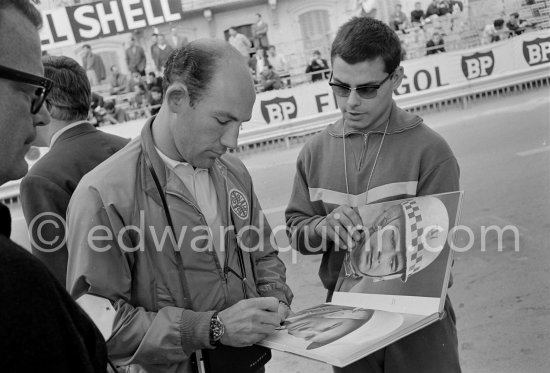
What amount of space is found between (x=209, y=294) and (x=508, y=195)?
214 inches

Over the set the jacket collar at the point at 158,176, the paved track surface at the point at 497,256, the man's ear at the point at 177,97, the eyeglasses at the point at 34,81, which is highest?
the eyeglasses at the point at 34,81

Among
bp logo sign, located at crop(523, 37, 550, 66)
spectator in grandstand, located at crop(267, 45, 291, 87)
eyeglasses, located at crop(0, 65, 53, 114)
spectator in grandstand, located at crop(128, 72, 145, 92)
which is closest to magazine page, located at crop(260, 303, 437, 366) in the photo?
eyeglasses, located at crop(0, 65, 53, 114)

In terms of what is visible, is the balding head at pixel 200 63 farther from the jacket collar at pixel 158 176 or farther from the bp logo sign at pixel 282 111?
the bp logo sign at pixel 282 111

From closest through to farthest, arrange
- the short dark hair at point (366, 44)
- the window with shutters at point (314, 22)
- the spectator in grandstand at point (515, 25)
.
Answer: the short dark hair at point (366, 44) < the spectator in grandstand at point (515, 25) < the window with shutters at point (314, 22)

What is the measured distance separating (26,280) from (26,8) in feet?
1.89

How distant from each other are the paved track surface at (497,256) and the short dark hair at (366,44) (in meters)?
2.17

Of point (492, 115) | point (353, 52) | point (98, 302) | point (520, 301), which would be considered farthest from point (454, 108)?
point (98, 302)

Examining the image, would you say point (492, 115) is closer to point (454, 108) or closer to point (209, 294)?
point (454, 108)

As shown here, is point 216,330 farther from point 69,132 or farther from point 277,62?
point 277,62

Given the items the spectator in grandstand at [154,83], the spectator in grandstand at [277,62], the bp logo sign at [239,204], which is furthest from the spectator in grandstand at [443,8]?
the bp logo sign at [239,204]

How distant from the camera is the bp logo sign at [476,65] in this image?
15016mm

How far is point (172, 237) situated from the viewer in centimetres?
190

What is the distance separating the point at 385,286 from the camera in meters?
2.00

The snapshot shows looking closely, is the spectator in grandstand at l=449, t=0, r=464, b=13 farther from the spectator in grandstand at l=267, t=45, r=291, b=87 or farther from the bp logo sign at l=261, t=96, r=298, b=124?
the bp logo sign at l=261, t=96, r=298, b=124
